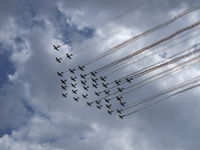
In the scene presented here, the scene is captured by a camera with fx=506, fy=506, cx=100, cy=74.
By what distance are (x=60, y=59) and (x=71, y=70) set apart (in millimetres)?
3789

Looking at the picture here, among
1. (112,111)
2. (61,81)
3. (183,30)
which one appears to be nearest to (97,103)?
(112,111)

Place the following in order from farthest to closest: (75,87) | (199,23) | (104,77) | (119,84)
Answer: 1. (75,87)
2. (104,77)
3. (119,84)
4. (199,23)

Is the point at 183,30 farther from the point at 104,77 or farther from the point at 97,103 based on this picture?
the point at 97,103

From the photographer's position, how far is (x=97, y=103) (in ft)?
354

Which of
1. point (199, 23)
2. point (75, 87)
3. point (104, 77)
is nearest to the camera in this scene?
point (199, 23)

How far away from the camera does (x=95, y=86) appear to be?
345 ft

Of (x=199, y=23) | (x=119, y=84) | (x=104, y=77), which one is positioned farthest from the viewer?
(x=104, y=77)

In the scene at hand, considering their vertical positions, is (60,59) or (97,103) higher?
(60,59)

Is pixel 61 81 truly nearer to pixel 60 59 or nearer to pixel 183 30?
pixel 60 59

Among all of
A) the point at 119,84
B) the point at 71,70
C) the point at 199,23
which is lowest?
the point at 199,23

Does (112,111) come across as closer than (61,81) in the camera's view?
Yes

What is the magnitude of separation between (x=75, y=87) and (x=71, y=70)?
6.73m

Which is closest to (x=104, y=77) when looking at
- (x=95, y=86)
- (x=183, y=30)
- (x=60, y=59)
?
(x=95, y=86)

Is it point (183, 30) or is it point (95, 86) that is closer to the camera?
point (183, 30)
